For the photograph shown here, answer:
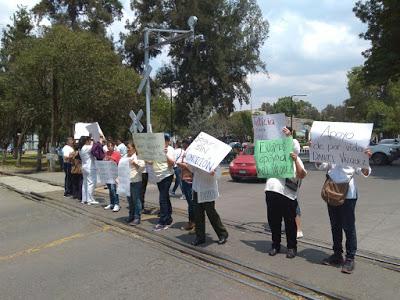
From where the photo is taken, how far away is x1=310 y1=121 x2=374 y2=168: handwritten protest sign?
6.11 m

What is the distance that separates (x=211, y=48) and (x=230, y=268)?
3452 cm

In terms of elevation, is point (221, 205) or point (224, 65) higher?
point (224, 65)

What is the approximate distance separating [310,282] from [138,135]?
474cm

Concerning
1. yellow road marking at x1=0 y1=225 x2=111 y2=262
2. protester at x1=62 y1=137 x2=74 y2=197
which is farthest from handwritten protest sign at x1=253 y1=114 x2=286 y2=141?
protester at x1=62 y1=137 x2=74 y2=197

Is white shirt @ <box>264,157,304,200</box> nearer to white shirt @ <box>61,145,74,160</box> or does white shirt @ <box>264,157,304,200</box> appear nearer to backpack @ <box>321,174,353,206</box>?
backpack @ <box>321,174,353,206</box>

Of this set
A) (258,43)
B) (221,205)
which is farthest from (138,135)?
(258,43)

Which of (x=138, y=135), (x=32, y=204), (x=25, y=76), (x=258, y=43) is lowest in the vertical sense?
(x=32, y=204)

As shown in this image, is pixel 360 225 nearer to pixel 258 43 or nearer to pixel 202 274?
pixel 202 274

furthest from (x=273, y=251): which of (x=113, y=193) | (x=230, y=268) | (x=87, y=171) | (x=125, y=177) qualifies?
(x=87, y=171)

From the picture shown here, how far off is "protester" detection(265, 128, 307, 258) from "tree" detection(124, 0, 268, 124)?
32.7 metres

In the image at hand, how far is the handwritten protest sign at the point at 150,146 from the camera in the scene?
344 inches

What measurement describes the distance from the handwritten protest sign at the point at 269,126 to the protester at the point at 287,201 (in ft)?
0.40

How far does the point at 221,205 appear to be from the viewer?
1203cm

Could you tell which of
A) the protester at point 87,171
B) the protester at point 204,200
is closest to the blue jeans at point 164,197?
the protester at point 204,200
